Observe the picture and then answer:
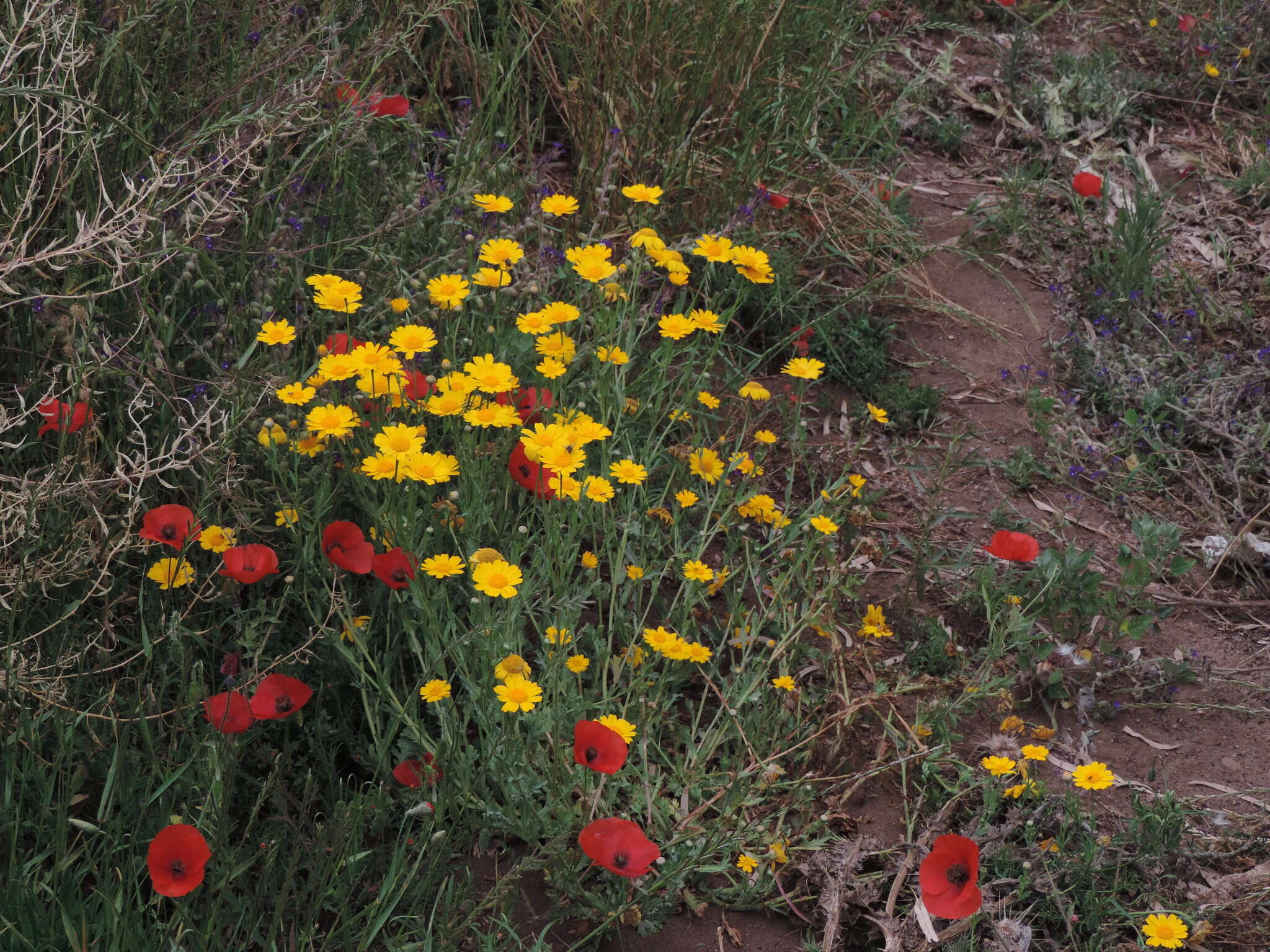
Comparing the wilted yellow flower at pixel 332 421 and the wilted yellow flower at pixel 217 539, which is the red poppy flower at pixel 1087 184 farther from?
the wilted yellow flower at pixel 217 539

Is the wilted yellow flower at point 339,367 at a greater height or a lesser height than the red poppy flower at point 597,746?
greater

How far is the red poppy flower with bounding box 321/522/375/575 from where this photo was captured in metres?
1.87

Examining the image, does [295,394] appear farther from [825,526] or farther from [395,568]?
[825,526]

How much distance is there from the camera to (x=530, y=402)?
7.42 ft

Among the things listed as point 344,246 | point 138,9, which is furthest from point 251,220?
point 138,9

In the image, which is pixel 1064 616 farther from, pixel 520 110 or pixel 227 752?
pixel 520 110

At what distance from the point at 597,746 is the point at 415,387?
764mm

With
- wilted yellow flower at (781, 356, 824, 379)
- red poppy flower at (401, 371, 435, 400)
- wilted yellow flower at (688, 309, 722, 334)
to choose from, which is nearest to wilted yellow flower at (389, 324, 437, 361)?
red poppy flower at (401, 371, 435, 400)

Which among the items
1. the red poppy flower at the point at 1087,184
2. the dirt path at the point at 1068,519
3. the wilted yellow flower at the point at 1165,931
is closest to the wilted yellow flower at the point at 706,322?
the dirt path at the point at 1068,519

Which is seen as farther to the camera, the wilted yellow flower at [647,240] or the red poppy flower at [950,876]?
the wilted yellow flower at [647,240]

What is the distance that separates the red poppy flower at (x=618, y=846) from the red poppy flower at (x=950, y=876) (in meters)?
0.51

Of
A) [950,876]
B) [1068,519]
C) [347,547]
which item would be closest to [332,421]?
[347,547]

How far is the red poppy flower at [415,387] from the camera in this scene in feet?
6.86

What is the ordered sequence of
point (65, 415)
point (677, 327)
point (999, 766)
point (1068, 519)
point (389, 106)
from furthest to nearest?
1. point (1068, 519)
2. point (389, 106)
3. point (677, 327)
4. point (999, 766)
5. point (65, 415)
